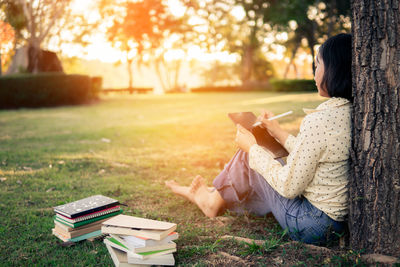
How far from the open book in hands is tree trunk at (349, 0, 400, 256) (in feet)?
1.94

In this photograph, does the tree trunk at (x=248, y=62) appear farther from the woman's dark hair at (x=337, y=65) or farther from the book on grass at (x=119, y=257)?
the book on grass at (x=119, y=257)

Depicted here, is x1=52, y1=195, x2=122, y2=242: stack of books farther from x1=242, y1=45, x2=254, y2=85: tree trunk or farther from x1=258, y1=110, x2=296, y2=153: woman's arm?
x1=242, y1=45, x2=254, y2=85: tree trunk

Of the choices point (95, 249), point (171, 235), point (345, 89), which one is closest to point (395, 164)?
point (345, 89)

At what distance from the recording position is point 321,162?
1.93 m

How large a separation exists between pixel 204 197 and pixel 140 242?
983 millimetres

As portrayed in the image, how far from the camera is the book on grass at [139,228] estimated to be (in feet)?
6.57

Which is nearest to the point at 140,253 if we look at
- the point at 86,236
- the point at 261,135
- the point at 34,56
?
the point at 86,236

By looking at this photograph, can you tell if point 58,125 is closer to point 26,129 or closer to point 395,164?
point 26,129

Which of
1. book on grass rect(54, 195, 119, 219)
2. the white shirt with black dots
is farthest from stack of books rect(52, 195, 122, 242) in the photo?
the white shirt with black dots

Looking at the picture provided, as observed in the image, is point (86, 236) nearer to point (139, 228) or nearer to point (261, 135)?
point (139, 228)

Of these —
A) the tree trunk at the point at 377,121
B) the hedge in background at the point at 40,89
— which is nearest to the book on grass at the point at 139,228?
the tree trunk at the point at 377,121

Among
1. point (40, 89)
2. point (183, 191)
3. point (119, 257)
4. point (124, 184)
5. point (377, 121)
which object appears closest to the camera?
point (377, 121)

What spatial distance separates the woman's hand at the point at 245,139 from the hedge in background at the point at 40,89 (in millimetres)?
12228

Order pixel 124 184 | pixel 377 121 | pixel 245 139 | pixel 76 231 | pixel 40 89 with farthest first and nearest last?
pixel 40 89 < pixel 124 184 < pixel 76 231 < pixel 245 139 < pixel 377 121
